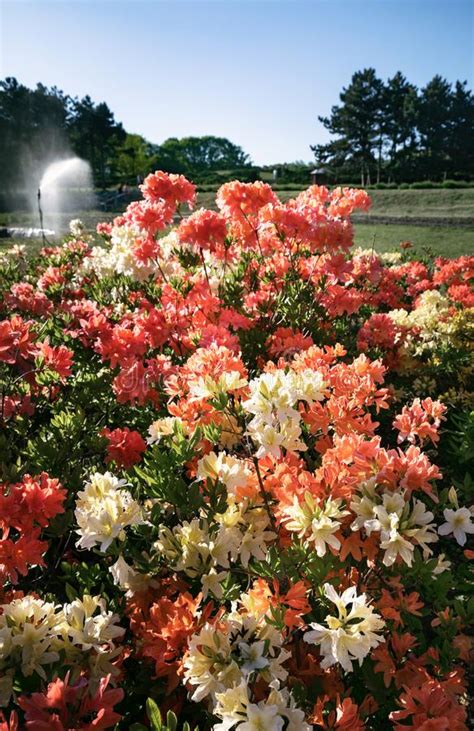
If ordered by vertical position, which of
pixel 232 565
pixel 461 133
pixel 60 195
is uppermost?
pixel 461 133

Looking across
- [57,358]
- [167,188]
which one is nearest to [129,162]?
[167,188]

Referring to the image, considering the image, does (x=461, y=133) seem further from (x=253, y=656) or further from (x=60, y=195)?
(x=253, y=656)

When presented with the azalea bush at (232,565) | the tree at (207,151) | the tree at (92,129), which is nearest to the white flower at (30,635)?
the azalea bush at (232,565)

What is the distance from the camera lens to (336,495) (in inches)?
44.6

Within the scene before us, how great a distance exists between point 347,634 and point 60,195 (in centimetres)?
3886

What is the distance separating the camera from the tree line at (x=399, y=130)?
39.5 meters

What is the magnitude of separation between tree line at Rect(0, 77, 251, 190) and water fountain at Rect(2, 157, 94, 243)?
3.85 feet

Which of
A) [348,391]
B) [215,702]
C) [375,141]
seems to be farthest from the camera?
[375,141]

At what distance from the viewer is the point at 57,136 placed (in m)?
39.2

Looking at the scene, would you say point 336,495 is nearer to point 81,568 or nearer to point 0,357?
point 81,568

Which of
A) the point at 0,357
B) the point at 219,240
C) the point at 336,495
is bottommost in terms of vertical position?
the point at 336,495

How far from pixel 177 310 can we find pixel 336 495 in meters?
1.84

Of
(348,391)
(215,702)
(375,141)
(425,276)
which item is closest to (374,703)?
(215,702)

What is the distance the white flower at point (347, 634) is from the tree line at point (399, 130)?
141 feet
